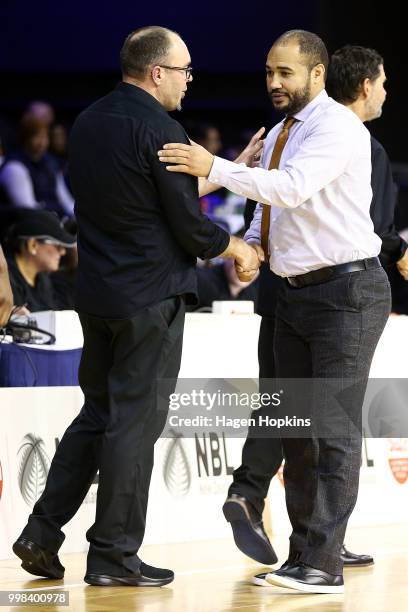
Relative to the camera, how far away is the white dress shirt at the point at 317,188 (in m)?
4.31

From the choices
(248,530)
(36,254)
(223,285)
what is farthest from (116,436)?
(223,285)

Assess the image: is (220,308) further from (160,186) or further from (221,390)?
(160,186)

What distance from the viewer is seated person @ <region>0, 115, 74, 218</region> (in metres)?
11.4

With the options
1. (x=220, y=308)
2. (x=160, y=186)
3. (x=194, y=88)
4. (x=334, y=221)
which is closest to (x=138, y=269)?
(x=160, y=186)

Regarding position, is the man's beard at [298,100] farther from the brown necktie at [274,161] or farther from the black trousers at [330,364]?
the black trousers at [330,364]

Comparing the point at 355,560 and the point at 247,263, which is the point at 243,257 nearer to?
the point at 247,263

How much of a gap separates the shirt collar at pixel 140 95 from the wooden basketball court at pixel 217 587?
1.73m

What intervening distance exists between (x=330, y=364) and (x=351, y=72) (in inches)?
61.0

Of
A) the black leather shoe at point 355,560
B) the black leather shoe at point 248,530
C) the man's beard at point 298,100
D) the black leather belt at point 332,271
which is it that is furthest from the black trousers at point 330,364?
the man's beard at point 298,100

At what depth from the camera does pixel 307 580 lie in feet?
14.2

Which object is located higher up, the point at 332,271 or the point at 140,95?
the point at 140,95

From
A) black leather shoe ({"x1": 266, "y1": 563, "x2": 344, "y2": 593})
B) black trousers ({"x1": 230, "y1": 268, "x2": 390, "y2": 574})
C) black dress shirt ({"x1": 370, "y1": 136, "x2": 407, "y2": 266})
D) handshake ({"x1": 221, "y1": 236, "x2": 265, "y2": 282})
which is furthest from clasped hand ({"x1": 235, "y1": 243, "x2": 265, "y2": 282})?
black leather shoe ({"x1": 266, "y1": 563, "x2": 344, "y2": 593})

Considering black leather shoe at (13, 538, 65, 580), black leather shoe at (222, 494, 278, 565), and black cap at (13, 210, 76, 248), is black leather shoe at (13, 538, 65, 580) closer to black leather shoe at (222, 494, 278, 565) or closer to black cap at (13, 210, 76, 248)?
black leather shoe at (222, 494, 278, 565)

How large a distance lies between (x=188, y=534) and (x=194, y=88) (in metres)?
9.04
